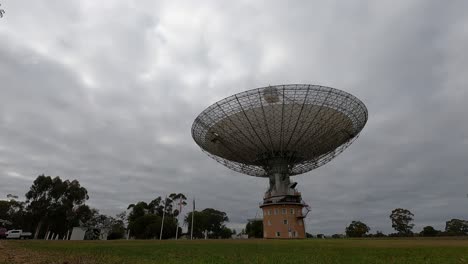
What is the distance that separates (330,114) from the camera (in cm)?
4772

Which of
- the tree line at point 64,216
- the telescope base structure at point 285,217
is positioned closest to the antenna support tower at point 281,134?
the telescope base structure at point 285,217

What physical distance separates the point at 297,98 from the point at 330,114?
5.80 metres

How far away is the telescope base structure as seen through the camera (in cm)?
6081

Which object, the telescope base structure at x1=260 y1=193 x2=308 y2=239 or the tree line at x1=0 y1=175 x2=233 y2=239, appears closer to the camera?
the telescope base structure at x1=260 y1=193 x2=308 y2=239

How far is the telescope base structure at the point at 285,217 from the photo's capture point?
200ft

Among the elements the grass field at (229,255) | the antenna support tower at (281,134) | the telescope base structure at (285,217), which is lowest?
the grass field at (229,255)

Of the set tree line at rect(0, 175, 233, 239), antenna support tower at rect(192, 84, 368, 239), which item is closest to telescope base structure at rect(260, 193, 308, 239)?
antenna support tower at rect(192, 84, 368, 239)

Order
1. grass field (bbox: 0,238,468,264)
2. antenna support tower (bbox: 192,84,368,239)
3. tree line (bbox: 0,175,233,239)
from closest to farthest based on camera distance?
grass field (bbox: 0,238,468,264)
antenna support tower (bbox: 192,84,368,239)
tree line (bbox: 0,175,233,239)

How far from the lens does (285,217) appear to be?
201 ft

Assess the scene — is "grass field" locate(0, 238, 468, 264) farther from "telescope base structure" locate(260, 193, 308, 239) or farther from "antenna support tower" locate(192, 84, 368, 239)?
"telescope base structure" locate(260, 193, 308, 239)

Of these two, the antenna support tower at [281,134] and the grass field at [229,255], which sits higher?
the antenna support tower at [281,134]

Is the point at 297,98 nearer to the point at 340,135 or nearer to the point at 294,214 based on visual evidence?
the point at 340,135

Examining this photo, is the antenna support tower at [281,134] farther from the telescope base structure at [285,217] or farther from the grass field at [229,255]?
the grass field at [229,255]

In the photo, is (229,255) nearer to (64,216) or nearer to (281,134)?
(281,134)
